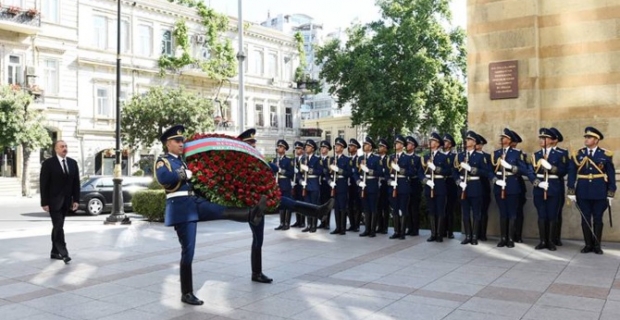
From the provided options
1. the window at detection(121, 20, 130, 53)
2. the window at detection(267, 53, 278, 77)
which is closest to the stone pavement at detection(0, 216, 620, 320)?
the window at detection(121, 20, 130, 53)

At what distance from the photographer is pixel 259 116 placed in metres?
48.0

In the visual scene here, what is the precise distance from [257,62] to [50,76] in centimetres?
1784

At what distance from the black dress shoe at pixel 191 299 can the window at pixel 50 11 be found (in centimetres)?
3233

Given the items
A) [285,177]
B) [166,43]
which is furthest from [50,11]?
[285,177]

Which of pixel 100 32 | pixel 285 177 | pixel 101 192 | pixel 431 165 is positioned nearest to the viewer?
pixel 431 165

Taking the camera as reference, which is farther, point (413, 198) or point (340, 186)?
point (340, 186)

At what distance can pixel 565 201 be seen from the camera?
10273 mm

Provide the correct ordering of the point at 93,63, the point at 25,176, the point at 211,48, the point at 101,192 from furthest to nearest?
the point at 211,48 → the point at 93,63 → the point at 25,176 → the point at 101,192

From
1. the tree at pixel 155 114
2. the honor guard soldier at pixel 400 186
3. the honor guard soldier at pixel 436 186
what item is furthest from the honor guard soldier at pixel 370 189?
the tree at pixel 155 114

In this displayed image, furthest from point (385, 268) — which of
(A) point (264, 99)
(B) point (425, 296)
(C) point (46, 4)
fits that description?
(A) point (264, 99)

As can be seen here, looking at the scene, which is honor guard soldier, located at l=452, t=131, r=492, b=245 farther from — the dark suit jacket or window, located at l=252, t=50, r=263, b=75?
window, located at l=252, t=50, r=263, b=75

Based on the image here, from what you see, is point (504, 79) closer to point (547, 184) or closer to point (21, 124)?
point (547, 184)

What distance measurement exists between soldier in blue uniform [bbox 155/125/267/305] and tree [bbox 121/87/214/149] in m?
27.7

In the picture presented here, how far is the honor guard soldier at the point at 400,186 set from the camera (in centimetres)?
1123
